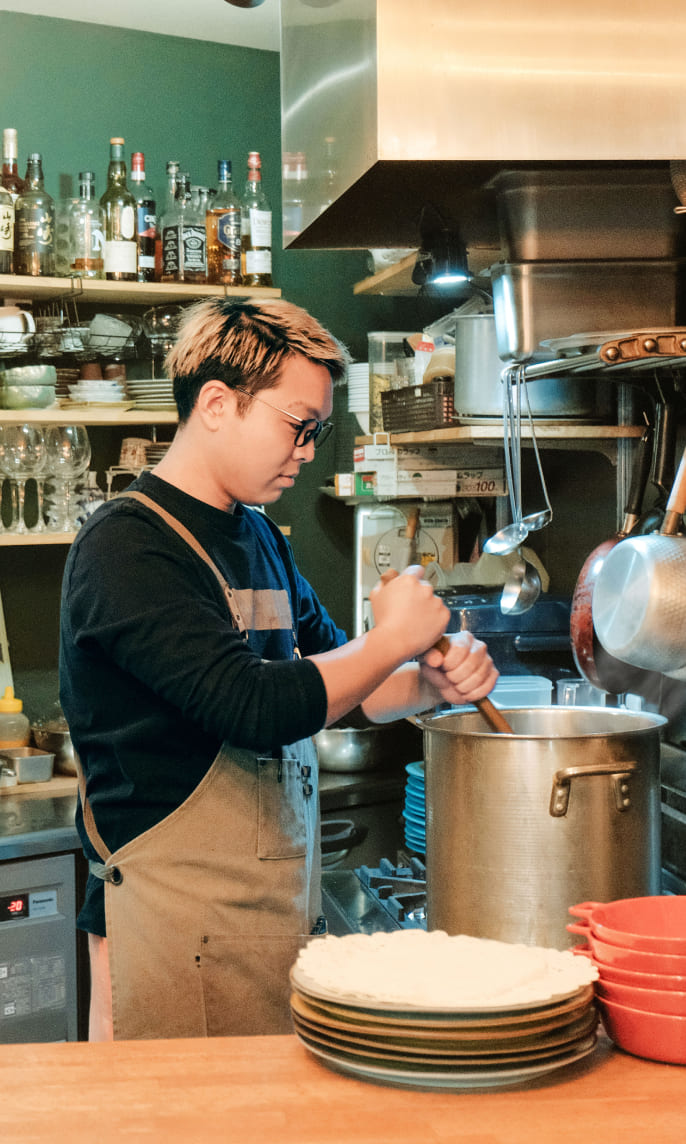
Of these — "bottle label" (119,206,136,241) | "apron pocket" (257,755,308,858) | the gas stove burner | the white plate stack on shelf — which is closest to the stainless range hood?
"apron pocket" (257,755,308,858)

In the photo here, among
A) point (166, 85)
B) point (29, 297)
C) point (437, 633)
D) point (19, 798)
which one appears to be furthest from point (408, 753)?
point (166, 85)

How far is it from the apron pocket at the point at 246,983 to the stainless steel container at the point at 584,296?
88 centimetres

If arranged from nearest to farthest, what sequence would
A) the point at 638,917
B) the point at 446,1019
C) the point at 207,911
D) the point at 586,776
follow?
1. the point at 446,1019
2. the point at 638,917
3. the point at 586,776
4. the point at 207,911

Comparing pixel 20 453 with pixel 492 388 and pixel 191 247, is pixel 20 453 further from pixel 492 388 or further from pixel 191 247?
pixel 492 388

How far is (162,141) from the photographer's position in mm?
3381

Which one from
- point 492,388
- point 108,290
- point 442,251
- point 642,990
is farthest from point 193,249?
point 642,990

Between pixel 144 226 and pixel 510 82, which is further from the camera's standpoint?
pixel 144 226

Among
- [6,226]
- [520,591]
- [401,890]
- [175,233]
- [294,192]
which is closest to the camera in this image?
[294,192]

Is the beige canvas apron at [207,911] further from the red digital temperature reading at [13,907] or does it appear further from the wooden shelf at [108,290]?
the wooden shelf at [108,290]

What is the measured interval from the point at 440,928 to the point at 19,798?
166cm

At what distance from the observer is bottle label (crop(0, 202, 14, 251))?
2.86 metres

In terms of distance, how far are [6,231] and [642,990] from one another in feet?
8.08

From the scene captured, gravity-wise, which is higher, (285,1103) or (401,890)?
(285,1103)

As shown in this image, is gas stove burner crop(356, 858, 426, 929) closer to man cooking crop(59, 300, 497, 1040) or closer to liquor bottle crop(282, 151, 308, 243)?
man cooking crop(59, 300, 497, 1040)
